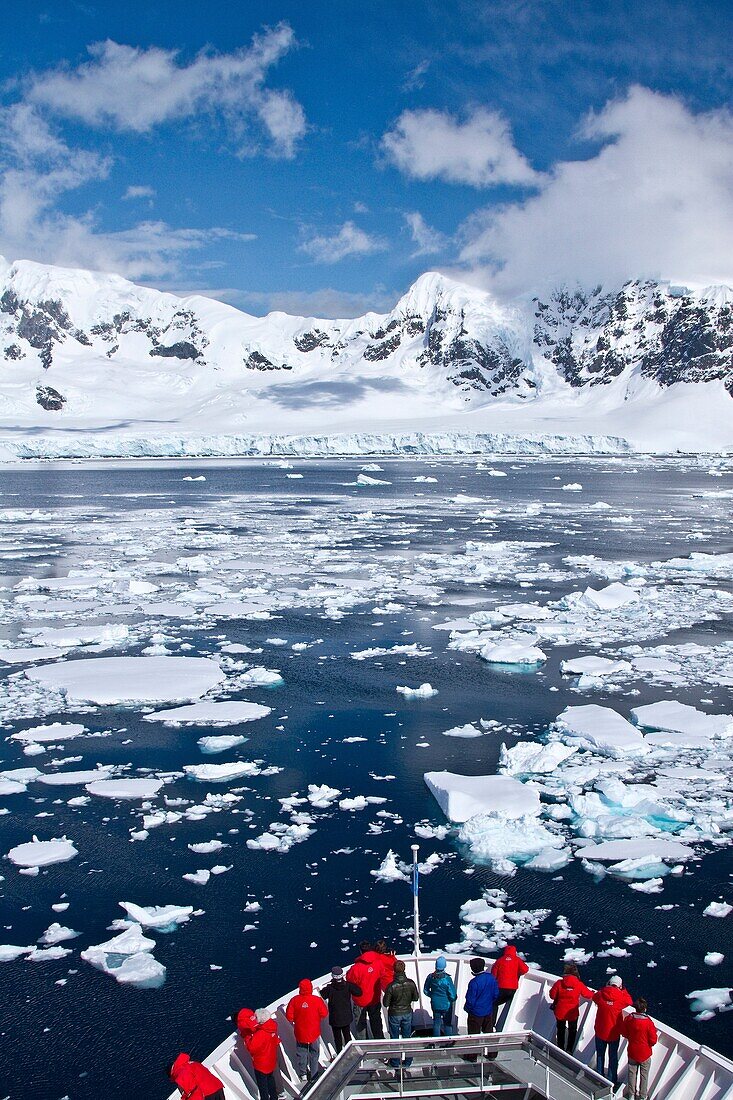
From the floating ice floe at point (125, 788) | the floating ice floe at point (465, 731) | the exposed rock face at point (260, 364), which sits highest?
the exposed rock face at point (260, 364)

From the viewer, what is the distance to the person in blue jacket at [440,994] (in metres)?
7.00

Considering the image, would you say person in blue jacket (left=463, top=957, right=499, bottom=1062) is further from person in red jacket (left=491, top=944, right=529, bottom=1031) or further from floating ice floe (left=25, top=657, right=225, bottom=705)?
floating ice floe (left=25, top=657, right=225, bottom=705)

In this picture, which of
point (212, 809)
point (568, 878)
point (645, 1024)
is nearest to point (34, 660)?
point (212, 809)

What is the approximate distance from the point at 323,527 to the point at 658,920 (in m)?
32.0

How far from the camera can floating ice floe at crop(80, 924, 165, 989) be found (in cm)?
816

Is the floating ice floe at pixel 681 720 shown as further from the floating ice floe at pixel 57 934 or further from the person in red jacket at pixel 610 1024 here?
the floating ice floe at pixel 57 934

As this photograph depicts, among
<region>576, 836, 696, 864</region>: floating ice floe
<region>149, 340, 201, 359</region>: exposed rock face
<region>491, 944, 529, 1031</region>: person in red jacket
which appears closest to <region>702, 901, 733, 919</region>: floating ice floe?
<region>576, 836, 696, 864</region>: floating ice floe

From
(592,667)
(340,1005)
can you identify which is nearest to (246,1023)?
(340,1005)

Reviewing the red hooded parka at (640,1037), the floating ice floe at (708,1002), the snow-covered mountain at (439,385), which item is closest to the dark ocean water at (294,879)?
the floating ice floe at (708,1002)

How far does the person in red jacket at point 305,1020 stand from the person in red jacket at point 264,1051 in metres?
0.24

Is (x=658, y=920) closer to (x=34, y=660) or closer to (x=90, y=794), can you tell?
(x=90, y=794)

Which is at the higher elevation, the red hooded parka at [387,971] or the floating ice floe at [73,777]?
the red hooded parka at [387,971]

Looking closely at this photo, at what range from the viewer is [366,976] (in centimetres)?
705

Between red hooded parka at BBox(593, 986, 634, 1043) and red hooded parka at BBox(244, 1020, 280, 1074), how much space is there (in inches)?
99.2
